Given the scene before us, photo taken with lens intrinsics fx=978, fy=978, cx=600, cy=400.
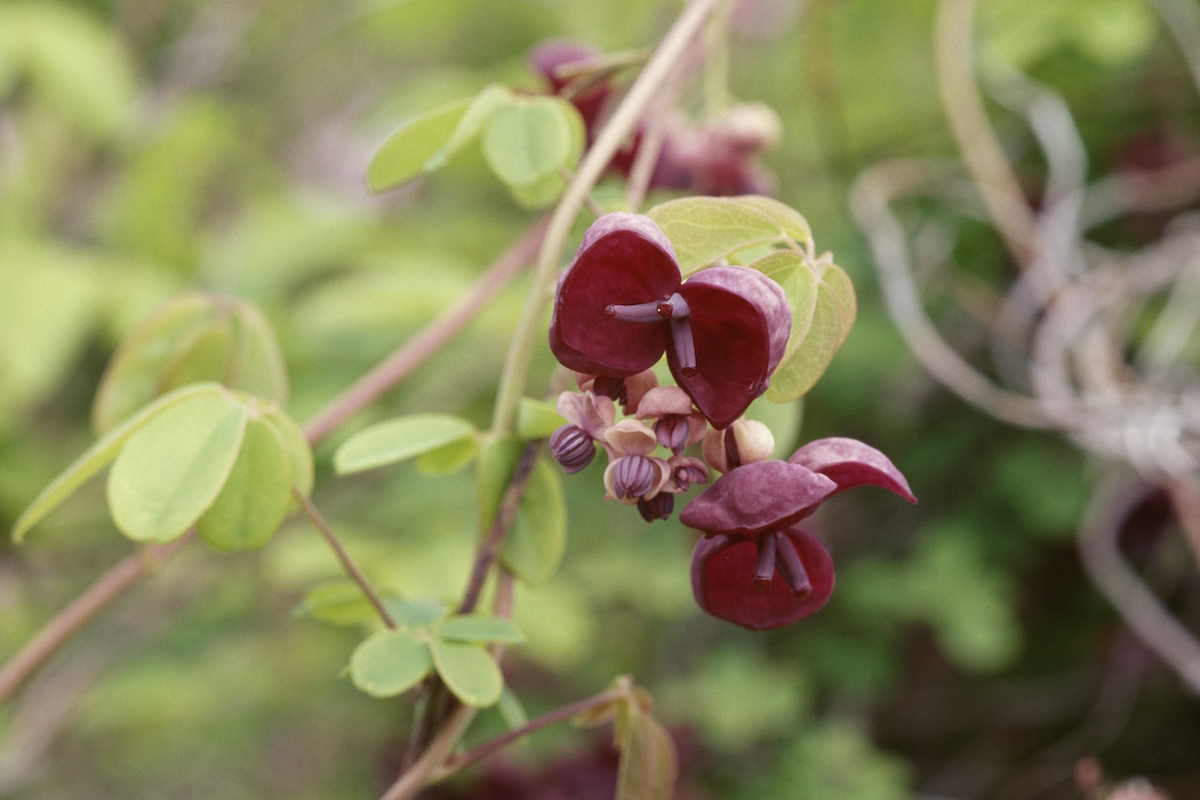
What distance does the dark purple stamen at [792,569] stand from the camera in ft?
1.13

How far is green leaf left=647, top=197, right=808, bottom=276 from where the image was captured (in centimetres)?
35

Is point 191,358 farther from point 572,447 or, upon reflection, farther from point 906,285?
point 906,285

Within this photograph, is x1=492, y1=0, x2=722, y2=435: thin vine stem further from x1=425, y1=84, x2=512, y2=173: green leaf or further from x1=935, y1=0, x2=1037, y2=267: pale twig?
x1=935, y1=0, x2=1037, y2=267: pale twig

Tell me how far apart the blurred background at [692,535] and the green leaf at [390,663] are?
524 millimetres

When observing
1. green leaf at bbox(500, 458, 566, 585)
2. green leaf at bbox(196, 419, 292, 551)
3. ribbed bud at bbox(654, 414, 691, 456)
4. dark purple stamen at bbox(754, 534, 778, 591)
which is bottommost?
green leaf at bbox(500, 458, 566, 585)

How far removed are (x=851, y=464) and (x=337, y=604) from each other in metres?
0.27

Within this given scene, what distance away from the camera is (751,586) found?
36 cm

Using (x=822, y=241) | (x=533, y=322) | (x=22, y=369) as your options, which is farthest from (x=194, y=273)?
(x=533, y=322)

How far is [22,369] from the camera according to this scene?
1.14 metres

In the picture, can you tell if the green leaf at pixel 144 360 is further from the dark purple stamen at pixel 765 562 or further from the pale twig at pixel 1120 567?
the pale twig at pixel 1120 567

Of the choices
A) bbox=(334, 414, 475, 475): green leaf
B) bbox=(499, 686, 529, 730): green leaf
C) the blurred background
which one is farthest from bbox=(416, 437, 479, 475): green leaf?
the blurred background

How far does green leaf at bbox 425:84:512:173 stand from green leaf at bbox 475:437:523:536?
130mm

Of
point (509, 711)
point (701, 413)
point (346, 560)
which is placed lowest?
point (509, 711)

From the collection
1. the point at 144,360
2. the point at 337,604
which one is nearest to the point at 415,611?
the point at 337,604
